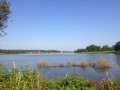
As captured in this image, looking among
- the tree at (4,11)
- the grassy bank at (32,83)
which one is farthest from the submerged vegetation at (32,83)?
the tree at (4,11)

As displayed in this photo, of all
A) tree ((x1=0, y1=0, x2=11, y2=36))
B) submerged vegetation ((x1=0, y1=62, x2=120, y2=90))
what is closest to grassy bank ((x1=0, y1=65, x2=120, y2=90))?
submerged vegetation ((x1=0, y1=62, x2=120, y2=90))

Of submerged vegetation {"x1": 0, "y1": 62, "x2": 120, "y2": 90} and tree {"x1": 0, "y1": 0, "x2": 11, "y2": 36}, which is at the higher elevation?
tree {"x1": 0, "y1": 0, "x2": 11, "y2": 36}


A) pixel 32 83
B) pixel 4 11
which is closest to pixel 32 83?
pixel 32 83

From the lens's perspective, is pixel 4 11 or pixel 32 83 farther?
pixel 4 11

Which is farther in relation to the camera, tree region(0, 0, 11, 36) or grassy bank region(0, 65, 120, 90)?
tree region(0, 0, 11, 36)

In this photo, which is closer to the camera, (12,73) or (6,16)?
(12,73)

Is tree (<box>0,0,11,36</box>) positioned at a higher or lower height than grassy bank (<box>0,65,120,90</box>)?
higher

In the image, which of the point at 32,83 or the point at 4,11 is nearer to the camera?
the point at 32,83

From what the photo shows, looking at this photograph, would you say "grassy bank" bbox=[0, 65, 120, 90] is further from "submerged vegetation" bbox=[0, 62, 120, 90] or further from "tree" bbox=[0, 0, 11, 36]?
"tree" bbox=[0, 0, 11, 36]

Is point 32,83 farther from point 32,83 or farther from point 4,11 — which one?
point 4,11

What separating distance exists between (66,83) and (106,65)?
12692 millimetres

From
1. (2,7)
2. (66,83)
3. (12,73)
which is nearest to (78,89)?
(66,83)

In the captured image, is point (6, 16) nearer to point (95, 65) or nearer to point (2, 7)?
point (2, 7)

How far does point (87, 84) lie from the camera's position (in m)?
5.11
